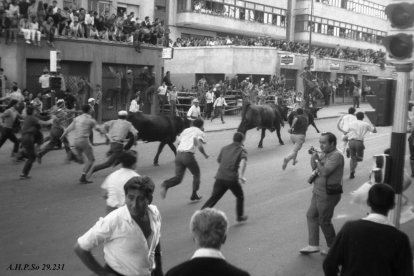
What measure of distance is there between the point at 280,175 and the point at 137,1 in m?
22.0

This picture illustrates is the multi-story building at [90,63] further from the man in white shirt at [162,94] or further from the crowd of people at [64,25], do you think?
the man in white shirt at [162,94]

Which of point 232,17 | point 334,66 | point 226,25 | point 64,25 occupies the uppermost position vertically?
point 232,17

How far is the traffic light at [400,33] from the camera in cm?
589

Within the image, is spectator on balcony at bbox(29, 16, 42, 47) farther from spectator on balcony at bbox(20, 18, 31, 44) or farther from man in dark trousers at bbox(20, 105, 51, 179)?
man in dark trousers at bbox(20, 105, 51, 179)

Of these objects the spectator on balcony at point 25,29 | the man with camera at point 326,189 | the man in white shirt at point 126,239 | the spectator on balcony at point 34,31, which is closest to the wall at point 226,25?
the spectator on balcony at point 34,31

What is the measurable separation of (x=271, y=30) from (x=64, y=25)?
104 ft

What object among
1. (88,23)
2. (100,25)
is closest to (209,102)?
(100,25)

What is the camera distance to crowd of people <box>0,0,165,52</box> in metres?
21.1

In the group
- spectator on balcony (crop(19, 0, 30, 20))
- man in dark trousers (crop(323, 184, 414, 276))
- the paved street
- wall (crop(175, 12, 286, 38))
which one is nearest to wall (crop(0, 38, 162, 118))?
spectator on balcony (crop(19, 0, 30, 20))

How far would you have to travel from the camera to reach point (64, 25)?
23266 mm

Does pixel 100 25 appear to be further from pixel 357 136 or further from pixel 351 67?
pixel 351 67

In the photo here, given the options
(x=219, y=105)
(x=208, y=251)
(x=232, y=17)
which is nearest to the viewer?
(x=208, y=251)

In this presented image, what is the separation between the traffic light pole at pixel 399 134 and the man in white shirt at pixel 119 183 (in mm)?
2794

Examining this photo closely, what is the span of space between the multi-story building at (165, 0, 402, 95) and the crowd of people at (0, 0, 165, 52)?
10.3m
